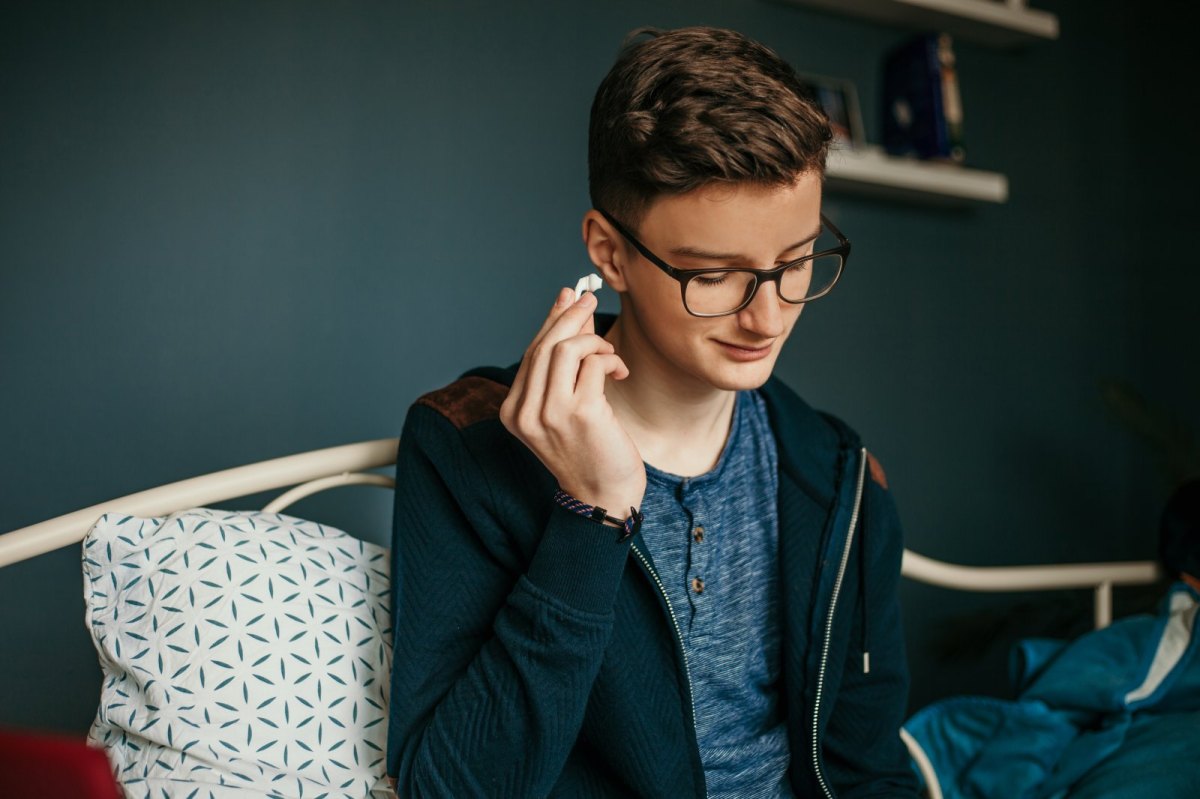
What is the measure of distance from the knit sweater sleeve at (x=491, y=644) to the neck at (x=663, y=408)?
0.21 meters

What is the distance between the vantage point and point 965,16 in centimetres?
237

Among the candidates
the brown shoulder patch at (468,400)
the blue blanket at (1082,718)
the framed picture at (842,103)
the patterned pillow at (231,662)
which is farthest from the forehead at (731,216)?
the framed picture at (842,103)

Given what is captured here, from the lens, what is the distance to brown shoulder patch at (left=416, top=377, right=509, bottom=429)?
1152 millimetres

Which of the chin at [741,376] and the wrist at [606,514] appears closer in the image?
the wrist at [606,514]

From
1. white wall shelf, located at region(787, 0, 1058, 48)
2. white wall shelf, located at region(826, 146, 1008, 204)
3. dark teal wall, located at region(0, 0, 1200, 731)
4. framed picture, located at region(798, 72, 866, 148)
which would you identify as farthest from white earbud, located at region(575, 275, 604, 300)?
white wall shelf, located at region(787, 0, 1058, 48)

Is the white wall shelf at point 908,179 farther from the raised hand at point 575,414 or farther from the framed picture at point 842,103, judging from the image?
the raised hand at point 575,414

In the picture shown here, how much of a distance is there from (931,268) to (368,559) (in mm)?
1732

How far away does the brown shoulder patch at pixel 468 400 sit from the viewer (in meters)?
1.15

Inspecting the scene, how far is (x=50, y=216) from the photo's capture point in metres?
1.62

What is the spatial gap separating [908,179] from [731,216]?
4.51 ft

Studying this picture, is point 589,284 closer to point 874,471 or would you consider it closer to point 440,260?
point 874,471

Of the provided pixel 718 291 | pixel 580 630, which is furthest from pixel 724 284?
pixel 580 630

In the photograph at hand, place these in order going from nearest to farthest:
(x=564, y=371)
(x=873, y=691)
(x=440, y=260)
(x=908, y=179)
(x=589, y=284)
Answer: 1. (x=564, y=371)
2. (x=589, y=284)
3. (x=873, y=691)
4. (x=440, y=260)
5. (x=908, y=179)

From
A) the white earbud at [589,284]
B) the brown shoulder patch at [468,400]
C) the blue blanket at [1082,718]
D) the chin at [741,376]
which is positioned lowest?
the blue blanket at [1082,718]
